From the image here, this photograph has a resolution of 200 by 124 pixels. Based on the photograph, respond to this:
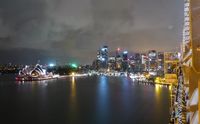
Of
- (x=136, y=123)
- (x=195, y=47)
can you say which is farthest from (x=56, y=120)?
(x=195, y=47)

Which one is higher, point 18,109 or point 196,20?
point 196,20

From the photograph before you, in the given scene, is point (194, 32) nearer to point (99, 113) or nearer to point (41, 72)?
point (99, 113)

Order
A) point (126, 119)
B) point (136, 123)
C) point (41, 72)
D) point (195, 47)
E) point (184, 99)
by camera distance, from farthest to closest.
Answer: point (41, 72), point (126, 119), point (136, 123), point (184, 99), point (195, 47)

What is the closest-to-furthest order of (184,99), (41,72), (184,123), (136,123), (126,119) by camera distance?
(184,123) → (184,99) → (136,123) → (126,119) → (41,72)

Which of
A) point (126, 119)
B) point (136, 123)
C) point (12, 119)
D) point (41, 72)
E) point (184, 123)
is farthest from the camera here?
point (41, 72)

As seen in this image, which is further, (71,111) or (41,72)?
(41,72)

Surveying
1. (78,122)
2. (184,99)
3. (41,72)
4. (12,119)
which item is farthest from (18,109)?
(41,72)

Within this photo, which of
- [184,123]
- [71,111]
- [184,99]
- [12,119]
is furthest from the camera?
[71,111]

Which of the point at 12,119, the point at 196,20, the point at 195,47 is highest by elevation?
the point at 196,20

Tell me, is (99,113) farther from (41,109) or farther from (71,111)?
(41,109)
